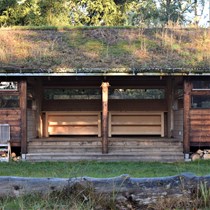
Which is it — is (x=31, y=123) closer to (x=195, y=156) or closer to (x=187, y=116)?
(x=187, y=116)

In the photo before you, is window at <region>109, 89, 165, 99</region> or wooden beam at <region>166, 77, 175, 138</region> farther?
window at <region>109, 89, 165, 99</region>

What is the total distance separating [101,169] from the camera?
33.8ft

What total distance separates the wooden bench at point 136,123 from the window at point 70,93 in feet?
4.00

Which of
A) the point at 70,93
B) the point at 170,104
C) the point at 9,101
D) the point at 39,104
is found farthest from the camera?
the point at 70,93

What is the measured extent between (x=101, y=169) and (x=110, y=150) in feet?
8.20

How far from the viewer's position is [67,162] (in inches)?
469

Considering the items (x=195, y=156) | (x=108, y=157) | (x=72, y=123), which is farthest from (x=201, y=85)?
(x=72, y=123)

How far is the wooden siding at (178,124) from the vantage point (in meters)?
13.4

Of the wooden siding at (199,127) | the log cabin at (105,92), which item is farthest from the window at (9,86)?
the wooden siding at (199,127)

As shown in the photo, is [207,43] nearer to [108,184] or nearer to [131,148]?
[131,148]

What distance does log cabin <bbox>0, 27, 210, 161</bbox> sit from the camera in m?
12.4

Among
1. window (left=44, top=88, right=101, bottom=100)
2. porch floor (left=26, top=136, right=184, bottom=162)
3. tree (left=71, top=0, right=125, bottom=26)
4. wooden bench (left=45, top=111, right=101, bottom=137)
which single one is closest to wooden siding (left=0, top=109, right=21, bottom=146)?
porch floor (left=26, top=136, right=184, bottom=162)

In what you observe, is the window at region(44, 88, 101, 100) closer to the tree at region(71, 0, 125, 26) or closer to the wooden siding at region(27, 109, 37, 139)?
the wooden siding at region(27, 109, 37, 139)

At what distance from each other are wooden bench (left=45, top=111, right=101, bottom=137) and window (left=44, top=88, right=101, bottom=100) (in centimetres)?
90
